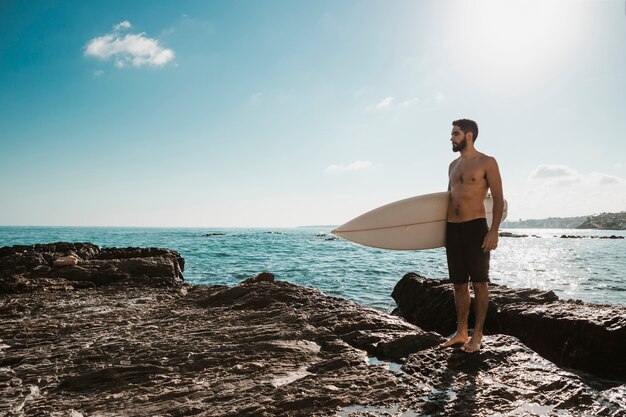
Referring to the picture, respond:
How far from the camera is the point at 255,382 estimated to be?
3004 millimetres

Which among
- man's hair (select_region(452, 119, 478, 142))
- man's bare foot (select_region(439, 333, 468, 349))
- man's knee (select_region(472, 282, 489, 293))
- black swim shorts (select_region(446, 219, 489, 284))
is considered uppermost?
man's hair (select_region(452, 119, 478, 142))

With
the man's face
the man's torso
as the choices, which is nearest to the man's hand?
the man's torso

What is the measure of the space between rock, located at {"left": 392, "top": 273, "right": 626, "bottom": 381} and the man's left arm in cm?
142

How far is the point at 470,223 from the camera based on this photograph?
4133 millimetres

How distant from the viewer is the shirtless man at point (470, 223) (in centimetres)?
397

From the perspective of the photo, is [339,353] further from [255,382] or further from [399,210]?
[399,210]

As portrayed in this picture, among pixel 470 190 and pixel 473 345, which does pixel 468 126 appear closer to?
pixel 470 190

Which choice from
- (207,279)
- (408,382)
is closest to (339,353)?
(408,382)

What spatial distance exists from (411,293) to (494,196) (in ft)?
12.6

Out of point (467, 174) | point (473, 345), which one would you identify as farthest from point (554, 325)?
point (467, 174)

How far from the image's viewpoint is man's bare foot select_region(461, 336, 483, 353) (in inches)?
142

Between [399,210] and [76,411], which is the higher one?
[399,210]

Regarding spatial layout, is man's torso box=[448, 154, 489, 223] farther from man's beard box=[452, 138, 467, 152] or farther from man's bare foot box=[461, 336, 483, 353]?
man's bare foot box=[461, 336, 483, 353]

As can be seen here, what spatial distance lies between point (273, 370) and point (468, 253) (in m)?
2.46
